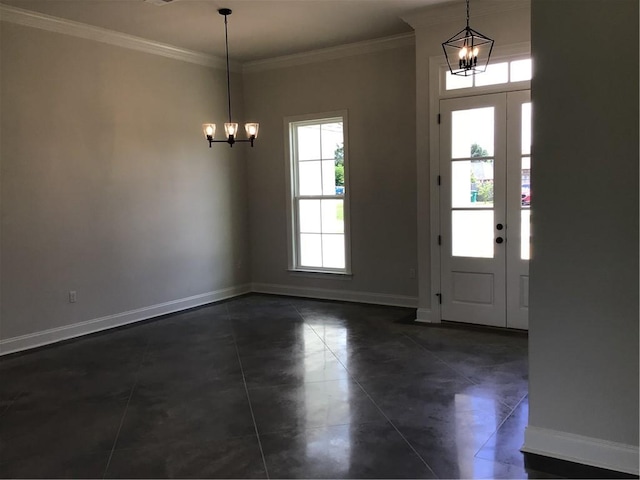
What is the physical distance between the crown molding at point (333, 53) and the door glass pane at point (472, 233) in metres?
2.02

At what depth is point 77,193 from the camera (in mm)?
5148

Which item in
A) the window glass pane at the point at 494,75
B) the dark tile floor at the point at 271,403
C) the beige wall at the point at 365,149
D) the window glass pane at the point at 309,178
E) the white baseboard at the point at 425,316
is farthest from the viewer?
the window glass pane at the point at 309,178

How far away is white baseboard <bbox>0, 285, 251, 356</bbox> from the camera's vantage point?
187 inches

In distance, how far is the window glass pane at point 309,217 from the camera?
677 cm

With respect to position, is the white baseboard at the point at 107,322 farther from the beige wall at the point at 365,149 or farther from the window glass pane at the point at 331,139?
the window glass pane at the point at 331,139

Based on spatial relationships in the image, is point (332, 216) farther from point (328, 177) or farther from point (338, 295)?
point (338, 295)

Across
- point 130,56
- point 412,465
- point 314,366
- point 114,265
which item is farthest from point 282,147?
point 412,465

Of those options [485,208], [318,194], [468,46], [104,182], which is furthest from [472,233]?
[104,182]

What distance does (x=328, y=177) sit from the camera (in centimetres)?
662

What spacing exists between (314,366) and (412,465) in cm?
160

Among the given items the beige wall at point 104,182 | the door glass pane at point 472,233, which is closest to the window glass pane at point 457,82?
the door glass pane at point 472,233

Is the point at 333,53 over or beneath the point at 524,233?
over

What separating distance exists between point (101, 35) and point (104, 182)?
1.46 metres

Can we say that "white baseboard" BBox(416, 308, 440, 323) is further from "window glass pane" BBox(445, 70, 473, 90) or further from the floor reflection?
"window glass pane" BBox(445, 70, 473, 90)
